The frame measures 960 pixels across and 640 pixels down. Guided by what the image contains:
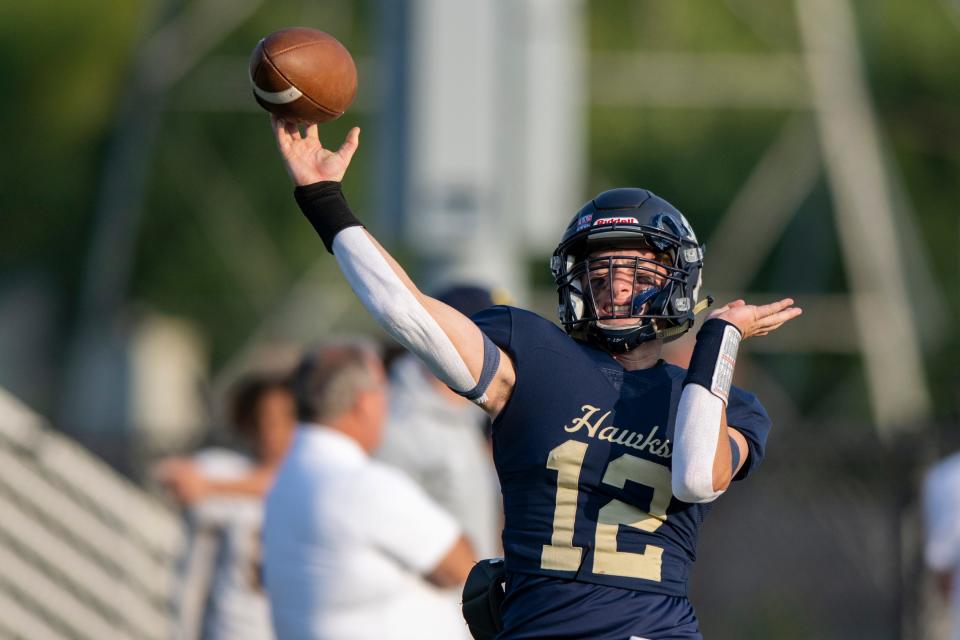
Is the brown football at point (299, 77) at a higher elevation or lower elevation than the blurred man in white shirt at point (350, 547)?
higher

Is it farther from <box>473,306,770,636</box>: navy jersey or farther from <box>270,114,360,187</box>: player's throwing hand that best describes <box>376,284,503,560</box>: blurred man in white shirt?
<box>473,306,770,636</box>: navy jersey

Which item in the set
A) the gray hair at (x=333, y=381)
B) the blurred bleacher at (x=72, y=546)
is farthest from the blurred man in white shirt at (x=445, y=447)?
the blurred bleacher at (x=72, y=546)

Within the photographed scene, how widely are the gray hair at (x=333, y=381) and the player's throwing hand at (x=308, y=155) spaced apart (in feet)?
5.68

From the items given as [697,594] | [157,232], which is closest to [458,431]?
[697,594]

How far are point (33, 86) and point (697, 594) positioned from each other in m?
17.3

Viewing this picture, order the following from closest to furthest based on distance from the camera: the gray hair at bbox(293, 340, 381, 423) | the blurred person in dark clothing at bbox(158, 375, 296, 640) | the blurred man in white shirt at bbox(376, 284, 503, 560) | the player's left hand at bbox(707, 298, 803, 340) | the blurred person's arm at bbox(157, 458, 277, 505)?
1. the player's left hand at bbox(707, 298, 803, 340)
2. the gray hair at bbox(293, 340, 381, 423)
3. the blurred man in white shirt at bbox(376, 284, 503, 560)
4. the blurred person in dark clothing at bbox(158, 375, 296, 640)
5. the blurred person's arm at bbox(157, 458, 277, 505)

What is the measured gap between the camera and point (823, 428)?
505 inches

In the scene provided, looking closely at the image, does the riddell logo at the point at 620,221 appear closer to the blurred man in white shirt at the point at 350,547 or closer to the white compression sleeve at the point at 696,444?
the white compression sleeve at the point at 696,444

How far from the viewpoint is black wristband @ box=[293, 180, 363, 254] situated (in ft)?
12.7

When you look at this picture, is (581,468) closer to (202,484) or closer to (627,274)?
(627,274)

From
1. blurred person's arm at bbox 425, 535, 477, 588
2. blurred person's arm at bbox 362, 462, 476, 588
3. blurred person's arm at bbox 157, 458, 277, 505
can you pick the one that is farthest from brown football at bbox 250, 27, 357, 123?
blurred person's arm at bbox 157, 458, 277, 505

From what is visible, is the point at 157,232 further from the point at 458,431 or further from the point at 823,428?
the point at 458,431

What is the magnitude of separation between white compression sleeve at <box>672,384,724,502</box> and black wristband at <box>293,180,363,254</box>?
2.80 ft

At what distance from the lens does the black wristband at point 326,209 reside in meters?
3.87
